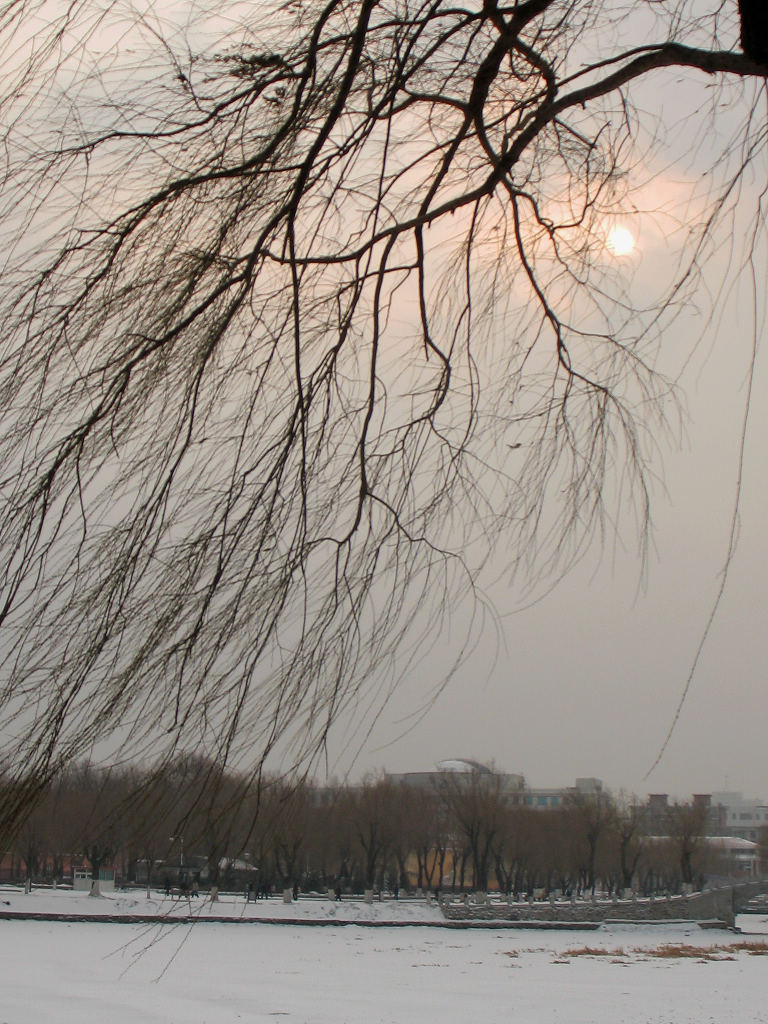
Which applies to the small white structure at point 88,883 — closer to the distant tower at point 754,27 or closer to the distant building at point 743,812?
the distant tower at point 754,27

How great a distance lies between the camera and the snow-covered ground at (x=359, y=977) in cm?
Answer: 1574

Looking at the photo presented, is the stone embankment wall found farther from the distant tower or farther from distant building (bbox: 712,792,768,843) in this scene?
distant building (bbox: 712,792,768,843)

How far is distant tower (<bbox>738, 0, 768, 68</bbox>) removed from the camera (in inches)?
95.7

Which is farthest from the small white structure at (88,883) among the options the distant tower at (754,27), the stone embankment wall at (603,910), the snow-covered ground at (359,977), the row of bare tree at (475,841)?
the distant tower at (754,27)

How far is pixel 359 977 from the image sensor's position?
20.3 metres

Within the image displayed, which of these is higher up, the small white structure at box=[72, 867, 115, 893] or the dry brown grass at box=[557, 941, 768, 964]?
the small white structure at box=[72, 867, 115, 893]

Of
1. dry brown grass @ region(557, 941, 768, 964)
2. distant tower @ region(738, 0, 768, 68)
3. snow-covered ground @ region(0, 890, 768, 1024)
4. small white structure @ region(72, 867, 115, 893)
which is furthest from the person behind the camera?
small white structure @ region(72, 867, 115, 893)

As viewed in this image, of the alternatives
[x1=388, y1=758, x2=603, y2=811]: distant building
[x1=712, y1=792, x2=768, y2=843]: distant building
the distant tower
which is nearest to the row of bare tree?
[x1=388, y1=758, x2=603, y2=811]: distant building

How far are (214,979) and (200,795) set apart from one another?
60.6ft

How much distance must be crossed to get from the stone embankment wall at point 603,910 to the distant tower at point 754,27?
1446 inches

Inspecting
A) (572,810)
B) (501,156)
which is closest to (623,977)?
(501,156)

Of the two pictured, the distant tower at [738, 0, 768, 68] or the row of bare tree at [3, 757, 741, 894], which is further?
the row of bare tree at [3, 757, 741, 894]

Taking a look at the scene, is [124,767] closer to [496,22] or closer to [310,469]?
[310,469]

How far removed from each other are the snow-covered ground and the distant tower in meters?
8.25
